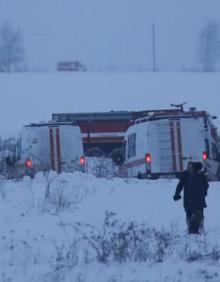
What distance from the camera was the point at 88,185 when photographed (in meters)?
17.6

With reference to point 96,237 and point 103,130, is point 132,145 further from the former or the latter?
point 96,237

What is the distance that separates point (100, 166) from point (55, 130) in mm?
1762

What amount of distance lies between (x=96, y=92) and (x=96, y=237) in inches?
1902

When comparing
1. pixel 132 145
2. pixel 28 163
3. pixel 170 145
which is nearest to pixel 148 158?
pixel 170 145

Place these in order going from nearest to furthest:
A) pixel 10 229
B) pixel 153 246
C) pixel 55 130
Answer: pixel 153 246
pixel 10 229
pixel 55 130

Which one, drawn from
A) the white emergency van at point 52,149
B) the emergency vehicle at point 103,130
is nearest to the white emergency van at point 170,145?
the white emergency van at point 52,149

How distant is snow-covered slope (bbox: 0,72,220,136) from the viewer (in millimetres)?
52781

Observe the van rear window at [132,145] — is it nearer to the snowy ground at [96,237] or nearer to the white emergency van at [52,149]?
the white emergency van at [52,149]

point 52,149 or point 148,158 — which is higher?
point 52,149

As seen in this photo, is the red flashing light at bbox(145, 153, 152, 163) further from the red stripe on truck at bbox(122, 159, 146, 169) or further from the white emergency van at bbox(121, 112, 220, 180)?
the red stripe on truck at bbox(122, 159, 146, 169)

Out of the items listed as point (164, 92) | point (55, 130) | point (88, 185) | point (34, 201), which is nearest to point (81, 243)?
point (34, 201)

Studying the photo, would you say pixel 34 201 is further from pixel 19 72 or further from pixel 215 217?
pixel 19 72

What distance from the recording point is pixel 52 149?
22.5 meters

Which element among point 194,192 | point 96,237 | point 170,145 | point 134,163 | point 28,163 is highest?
point 170,145
